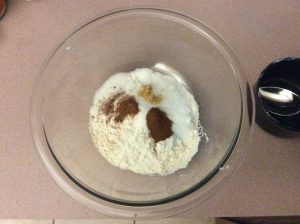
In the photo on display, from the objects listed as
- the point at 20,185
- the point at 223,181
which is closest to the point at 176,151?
the point at 223,181

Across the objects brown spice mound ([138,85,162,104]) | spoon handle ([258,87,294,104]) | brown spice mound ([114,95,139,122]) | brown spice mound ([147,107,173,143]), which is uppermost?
spoon handle ([258,87,294,104])

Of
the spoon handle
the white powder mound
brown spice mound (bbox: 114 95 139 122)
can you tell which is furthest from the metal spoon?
brown spice mound (bbox: 114 95 139 122)

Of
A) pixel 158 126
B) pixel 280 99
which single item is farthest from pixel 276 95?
pixel 158 126

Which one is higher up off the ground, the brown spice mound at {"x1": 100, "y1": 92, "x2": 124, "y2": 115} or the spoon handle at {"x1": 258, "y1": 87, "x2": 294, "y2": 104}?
the spoon handle at {"x1": 258, "y1": 87, "x2": 294, "y2": 104}

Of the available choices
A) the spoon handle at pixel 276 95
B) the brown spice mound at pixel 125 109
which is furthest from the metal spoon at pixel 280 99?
the brown spice mound at pixel 125 109

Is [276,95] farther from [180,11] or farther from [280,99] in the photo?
[180,11]

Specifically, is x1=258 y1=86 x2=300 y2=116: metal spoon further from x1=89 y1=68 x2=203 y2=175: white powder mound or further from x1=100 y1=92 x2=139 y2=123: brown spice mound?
x1=100 y1=92 x2=139 y2=123: brown spice mound
